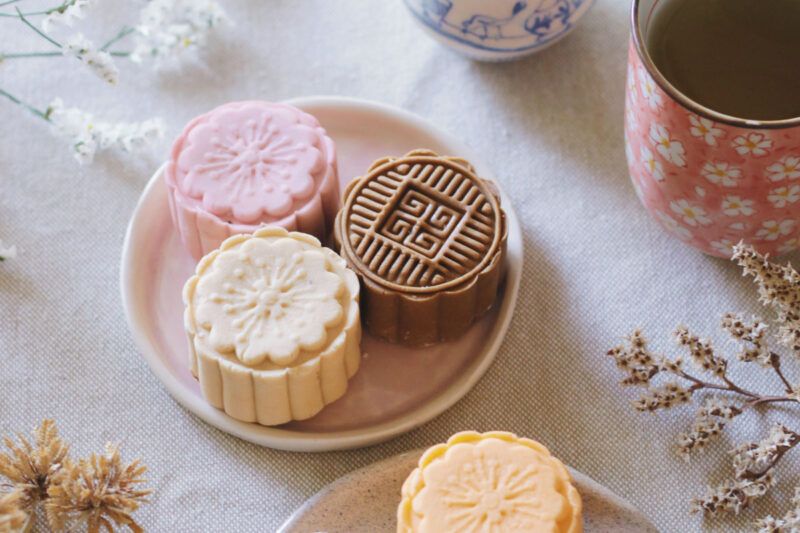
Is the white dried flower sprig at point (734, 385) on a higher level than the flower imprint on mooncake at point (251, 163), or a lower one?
lower

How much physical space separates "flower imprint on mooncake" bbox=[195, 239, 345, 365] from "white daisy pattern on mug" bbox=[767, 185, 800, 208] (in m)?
0.48

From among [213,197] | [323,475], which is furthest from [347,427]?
[213,197]

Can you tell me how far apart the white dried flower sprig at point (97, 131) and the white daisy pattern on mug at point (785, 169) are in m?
0.80

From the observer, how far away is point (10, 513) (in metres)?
0.91

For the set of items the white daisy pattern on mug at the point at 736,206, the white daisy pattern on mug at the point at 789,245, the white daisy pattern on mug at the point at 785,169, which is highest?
the white daisy pattern on mug at the point at 785,169

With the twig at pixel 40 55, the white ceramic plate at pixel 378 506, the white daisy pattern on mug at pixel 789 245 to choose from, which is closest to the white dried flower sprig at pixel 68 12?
the twig at pixel 40 55

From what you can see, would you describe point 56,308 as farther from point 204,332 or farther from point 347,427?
point 347,427

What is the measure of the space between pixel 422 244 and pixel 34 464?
19.0 inches

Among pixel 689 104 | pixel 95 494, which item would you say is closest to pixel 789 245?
pixel 689 104

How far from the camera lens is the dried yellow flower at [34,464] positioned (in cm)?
100

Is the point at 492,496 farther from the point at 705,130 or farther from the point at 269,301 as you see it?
the point at 705,130

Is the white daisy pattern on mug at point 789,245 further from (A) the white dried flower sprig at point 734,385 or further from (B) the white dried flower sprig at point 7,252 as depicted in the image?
(B) the white dried flower sprig at point 7,252

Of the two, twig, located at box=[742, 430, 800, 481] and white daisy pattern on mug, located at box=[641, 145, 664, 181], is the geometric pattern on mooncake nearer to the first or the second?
white daisy pattern on mug, located at box=[641, 145, 664, 181]

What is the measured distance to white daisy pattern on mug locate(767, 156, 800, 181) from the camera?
38.6 inches
